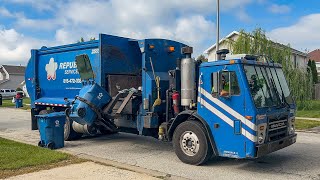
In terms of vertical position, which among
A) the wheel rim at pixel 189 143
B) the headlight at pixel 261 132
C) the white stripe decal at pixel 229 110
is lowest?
the wheel rim at pixel 189 143

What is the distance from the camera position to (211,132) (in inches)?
295

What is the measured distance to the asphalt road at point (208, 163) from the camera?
285 inches

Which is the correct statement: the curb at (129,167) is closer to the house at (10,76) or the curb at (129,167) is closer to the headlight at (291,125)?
the headlight at (291,125)

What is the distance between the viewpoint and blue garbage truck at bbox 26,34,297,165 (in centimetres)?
710

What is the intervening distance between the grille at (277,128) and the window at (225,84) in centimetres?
97

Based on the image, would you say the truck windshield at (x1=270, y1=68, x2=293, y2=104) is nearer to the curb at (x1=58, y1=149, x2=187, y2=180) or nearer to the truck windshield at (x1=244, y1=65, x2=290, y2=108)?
the truck windshield at (x1=244, y1=65, x2=290, y2=108)

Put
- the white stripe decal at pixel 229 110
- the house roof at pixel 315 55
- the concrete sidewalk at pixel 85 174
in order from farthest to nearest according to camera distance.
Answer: the house roof at pixel 315 55
the white stripe decal at pixel 229 110
the concrete sidewalk at pixel 85 174

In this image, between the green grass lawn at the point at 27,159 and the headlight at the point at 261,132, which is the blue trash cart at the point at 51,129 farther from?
the headlight at the point at 261,132

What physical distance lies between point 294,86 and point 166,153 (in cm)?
1596

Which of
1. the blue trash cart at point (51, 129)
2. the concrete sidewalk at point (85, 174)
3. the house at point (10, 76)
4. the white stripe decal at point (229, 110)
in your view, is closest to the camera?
the concrete sidewalk at point (85, 174)

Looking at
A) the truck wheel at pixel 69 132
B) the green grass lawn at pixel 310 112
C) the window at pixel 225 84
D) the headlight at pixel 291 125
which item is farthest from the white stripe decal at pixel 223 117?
the green grass lawn at pixel 310 112

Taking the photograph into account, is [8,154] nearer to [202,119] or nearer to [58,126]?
[58,126]

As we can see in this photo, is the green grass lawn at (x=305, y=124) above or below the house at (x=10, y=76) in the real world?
below

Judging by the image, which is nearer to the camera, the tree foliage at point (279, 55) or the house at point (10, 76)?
the tree foliage at point (279, 55)
